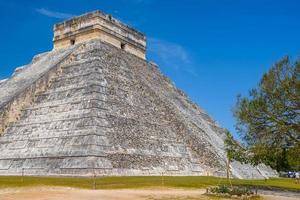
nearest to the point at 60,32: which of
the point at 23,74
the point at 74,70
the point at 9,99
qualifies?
the point at 23,74

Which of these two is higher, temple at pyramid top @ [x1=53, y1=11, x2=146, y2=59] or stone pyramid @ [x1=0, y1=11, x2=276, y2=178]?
temple at pyramid top @ [x1=53, y1=11, x2=146, y2=59]

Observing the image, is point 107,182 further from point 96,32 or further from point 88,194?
point 96,32

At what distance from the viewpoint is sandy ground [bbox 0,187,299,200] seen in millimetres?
11781

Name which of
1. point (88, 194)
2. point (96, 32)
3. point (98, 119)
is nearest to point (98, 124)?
point (98, 119)

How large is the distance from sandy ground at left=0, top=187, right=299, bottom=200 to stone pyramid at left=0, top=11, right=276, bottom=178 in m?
3.63

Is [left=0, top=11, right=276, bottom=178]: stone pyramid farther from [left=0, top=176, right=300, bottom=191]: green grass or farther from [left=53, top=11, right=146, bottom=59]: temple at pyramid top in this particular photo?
[left=0, top=176, right=300, bottom=191]: green grass

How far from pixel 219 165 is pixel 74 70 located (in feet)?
30.5

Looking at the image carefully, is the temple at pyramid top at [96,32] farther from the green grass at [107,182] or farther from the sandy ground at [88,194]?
the sandy ground at [88,194]

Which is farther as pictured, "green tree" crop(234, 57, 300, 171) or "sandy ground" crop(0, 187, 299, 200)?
"green tree" crop(234, 57, 300, 171)

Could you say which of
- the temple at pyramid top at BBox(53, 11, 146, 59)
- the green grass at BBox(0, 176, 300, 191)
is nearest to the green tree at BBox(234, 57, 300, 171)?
the green grass at BBox(0, 176, 300, 191)

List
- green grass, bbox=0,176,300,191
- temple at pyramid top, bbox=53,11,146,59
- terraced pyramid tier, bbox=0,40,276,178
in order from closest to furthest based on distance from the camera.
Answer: green grass, bbox=0,176,300,191
terraced pyramid tier, bbox=0,40,276,178
temple at pyramid top, bbox=53,11,146,59

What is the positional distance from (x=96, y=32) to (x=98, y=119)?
9550 mm

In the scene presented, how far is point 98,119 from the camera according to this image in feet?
63.4

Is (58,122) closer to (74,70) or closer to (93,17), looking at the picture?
(74,70)
